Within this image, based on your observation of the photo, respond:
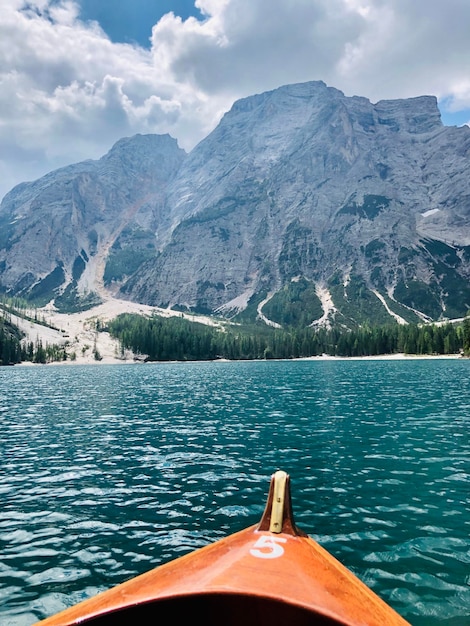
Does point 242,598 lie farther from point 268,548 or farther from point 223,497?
point 223,497

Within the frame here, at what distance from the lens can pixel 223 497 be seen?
19312 mm

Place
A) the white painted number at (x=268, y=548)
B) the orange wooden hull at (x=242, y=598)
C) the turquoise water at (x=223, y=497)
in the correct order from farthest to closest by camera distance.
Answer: the turquoise water at (x=223, y=497)
the white painted number at (x=268, y=548)
the orange wooden hull at (x=242, y=598)

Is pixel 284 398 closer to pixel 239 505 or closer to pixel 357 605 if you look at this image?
pixel 239 505

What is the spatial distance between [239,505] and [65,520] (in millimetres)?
7280

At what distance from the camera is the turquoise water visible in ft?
40.3

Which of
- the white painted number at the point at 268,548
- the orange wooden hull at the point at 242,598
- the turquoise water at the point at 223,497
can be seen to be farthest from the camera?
the turquoise water at the point at 223,497

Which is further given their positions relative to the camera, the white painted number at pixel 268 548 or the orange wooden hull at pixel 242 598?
the white painted number at pixel 268 548

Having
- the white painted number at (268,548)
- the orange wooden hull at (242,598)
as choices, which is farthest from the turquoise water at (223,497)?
the orange wooden hull at (242,598)

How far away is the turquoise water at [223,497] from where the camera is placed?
12.3m

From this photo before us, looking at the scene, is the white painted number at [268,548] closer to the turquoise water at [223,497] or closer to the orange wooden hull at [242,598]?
the orange wooden hull at [242,598]

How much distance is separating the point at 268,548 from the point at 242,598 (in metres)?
2.01

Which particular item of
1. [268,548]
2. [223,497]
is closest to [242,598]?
[268,548]

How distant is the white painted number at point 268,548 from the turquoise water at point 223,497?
3858 mm

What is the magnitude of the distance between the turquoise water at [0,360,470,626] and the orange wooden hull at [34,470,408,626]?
397 centimetres
